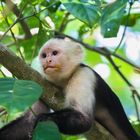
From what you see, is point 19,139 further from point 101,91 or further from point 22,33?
point 22,33

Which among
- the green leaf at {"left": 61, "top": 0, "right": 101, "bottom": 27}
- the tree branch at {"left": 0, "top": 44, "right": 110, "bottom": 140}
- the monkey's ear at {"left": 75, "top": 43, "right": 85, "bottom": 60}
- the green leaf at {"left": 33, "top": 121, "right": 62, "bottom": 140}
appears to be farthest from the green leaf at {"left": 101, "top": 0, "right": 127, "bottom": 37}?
the green leaf at {"left": 33, "top": 121, "right": 62, "bottom": 140}

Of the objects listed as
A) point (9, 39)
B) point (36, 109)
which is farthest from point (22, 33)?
point (36, 109)

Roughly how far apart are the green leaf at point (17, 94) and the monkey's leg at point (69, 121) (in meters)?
0.66

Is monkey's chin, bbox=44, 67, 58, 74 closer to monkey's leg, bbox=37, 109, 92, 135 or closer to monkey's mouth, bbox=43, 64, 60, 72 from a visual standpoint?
monkey's mouth, bbox=43, 64, 60, 72

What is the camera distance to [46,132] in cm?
127

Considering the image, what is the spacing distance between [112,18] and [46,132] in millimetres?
800

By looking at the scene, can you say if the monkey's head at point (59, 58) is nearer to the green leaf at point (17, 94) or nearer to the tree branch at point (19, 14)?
the tree branch at point (19, 14)

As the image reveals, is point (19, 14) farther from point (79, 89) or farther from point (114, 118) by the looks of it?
point (114, 118)

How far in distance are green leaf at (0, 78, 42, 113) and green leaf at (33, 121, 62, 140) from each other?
0.15 metres

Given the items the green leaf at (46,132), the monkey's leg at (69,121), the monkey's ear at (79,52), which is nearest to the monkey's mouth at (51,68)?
the monkey's ear at (79,52)

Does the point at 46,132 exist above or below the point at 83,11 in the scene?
below

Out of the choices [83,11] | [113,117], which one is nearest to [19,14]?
[83,11]

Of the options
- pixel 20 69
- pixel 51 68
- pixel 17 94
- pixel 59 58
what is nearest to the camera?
pixel 17 94

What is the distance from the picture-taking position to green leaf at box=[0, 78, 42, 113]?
1051 millimetres
